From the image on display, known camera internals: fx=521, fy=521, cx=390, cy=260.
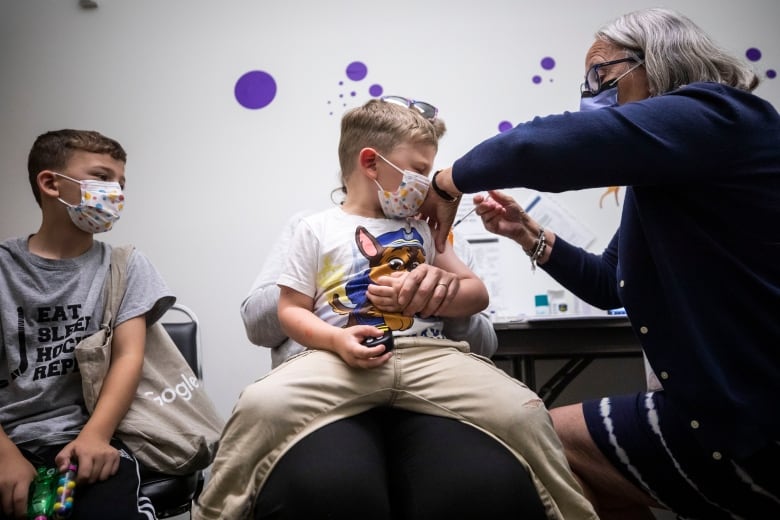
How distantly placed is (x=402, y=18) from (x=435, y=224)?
183 cm

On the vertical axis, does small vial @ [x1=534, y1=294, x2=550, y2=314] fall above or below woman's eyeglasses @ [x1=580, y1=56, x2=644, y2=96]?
below

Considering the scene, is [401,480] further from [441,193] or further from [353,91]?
[353,91]

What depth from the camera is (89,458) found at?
119 cm

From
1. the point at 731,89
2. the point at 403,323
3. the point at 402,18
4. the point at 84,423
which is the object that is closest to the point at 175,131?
the point at 402,18

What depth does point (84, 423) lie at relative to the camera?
4.51ft

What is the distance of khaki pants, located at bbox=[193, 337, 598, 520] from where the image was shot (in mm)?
970

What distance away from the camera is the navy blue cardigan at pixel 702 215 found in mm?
1021

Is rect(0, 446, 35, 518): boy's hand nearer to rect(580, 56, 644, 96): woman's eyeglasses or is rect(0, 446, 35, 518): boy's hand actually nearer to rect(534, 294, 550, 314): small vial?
rect(580, 56, 644, 96): woman's eyeglasses

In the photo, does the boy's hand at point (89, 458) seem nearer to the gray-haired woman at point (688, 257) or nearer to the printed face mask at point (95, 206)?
the printed face mask at point (95, 206)

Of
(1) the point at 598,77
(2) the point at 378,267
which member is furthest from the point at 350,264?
(1) the point at 598,77

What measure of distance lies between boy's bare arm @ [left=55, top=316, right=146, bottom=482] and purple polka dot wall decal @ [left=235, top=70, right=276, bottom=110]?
169 centimetres

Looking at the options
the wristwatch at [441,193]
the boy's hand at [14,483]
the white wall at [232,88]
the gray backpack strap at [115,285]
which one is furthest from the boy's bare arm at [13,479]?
the white wall at [232,88]

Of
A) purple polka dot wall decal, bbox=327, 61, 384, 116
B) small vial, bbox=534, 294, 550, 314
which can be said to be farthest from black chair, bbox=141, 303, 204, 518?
purple polka dot wall decal, bbox=327, 61, 384, 116

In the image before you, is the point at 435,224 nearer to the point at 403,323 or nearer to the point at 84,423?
the point at 403,323
